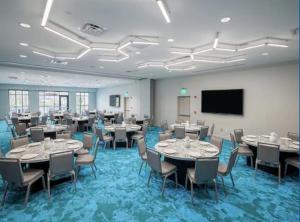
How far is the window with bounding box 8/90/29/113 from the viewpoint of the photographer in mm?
16203

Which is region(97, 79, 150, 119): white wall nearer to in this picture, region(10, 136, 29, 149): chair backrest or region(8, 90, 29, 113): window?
region(8, 90, 29, 113): window

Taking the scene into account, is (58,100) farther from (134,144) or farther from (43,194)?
(43,194)

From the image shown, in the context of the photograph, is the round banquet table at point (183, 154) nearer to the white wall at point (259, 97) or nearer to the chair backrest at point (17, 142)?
the chair backrest at point (17, 142)

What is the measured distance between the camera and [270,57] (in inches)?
230

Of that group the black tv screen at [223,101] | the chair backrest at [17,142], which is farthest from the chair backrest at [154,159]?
the black tv screen at [223,101]

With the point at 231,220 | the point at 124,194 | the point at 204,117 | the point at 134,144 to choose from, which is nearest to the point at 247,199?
the point at 231,220

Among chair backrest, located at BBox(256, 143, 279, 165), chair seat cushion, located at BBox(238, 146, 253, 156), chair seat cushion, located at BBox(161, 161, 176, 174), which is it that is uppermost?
chair backrest, located at BBox(256, 143, 279, 165)

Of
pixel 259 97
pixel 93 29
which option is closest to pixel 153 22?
pixel 93 29

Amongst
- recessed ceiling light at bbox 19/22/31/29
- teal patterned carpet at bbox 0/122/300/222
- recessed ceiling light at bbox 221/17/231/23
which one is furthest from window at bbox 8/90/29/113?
recessed ceiling light at bbox 221/17/231/23

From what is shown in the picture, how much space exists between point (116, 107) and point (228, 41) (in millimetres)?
14372

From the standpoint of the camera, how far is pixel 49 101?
60.2 ft

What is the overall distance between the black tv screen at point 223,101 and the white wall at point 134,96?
431 cm

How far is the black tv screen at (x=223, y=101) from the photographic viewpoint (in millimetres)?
7902

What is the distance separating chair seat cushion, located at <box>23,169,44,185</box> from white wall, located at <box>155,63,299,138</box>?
795cm
